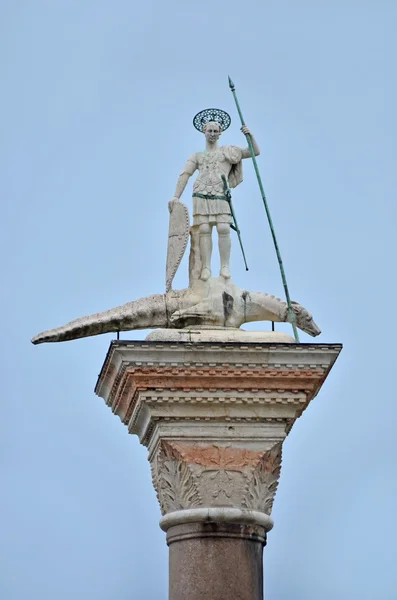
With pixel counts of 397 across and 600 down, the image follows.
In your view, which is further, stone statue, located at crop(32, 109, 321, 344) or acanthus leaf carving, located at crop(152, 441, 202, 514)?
stone statue, located at crop(32, 109, 321, 344)

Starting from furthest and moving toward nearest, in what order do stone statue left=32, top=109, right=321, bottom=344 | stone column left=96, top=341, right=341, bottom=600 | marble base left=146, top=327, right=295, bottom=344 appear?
stone statue left=32, top=109, right=321, bottom=344 → marble base left=146, top=327, right=295, bottom=344 → stone column left=96, top=341, right=341, bottom=600

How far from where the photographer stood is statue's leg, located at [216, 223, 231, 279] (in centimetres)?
1856

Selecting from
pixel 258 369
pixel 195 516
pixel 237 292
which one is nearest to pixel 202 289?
pixel 237 292

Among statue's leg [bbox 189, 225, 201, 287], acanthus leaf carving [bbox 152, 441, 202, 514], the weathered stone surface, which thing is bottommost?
the weathered stone surface

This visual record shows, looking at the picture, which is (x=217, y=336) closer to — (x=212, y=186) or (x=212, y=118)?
(x=212, y=186)

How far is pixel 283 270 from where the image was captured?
59.7 feet

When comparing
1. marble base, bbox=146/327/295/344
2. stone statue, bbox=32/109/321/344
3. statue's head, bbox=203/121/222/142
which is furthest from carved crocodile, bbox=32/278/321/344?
statue's head, bbox=203/121/222/142

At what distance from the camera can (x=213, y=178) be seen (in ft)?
61.7

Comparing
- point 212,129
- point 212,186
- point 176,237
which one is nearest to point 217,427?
point 176,237

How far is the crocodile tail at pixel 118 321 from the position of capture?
1838 centimetres

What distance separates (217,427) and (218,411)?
0.19 meters

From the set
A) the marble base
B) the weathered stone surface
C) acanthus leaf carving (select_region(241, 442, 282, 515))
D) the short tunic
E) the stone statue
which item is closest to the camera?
the weathered stone surface

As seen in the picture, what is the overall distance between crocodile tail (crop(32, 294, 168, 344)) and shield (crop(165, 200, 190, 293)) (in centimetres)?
34

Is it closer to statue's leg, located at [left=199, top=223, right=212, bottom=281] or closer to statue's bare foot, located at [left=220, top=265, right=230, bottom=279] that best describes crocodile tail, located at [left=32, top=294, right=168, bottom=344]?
statue's leg, located at [left=199, top=223, right=212, bottom=281]
